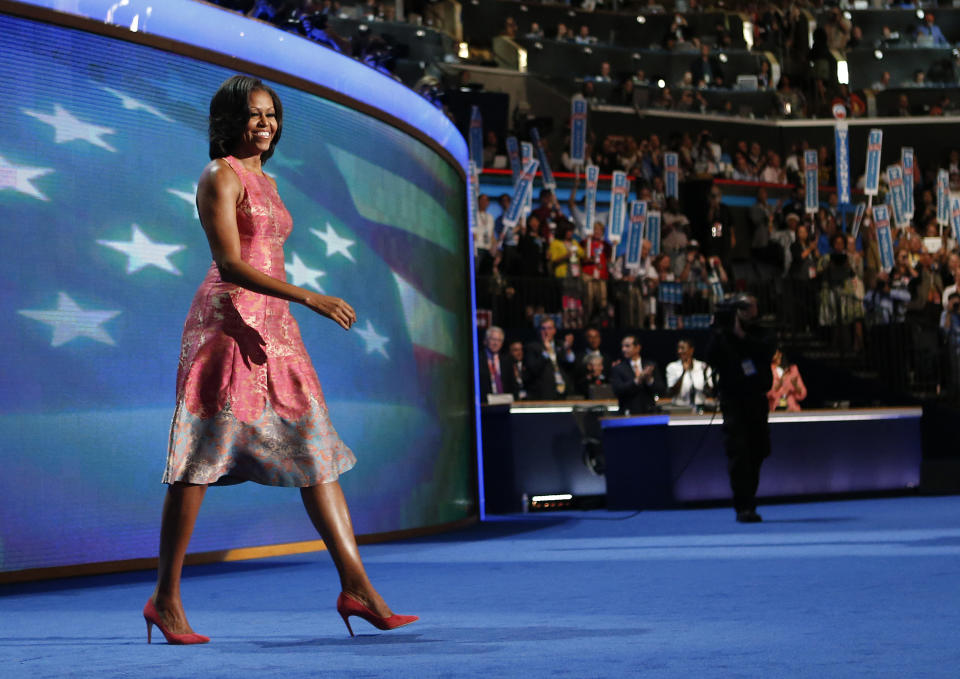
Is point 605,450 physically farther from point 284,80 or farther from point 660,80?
point 660,80

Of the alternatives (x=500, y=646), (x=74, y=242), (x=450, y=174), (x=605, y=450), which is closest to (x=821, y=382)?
(x=605, y=450)

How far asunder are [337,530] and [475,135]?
15713mm

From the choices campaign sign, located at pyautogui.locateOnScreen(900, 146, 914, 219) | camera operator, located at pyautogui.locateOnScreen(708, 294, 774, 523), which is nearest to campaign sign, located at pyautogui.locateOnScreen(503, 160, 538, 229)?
camera operator, located at pyautogui.locateOnScreen(708, 294, 774, 523)

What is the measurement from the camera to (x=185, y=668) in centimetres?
379

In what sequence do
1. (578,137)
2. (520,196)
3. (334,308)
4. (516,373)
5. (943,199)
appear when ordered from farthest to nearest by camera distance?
(943,199)
(578,137)
(520,196)
(516,373)
(334,308)

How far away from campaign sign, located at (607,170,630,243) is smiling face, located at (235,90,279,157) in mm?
13297

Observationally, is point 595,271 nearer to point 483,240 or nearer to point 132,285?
point 483,240

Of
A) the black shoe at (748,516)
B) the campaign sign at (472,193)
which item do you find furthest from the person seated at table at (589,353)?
the black shoe at (748,516)

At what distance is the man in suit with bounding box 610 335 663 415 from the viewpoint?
1302cm

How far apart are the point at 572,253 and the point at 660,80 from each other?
10.8 metres

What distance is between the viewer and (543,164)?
1953 cm

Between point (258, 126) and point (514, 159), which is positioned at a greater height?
point (514, 159)

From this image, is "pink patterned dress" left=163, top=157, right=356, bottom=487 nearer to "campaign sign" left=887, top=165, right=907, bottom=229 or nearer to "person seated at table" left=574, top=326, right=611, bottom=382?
"person seated at table" left=574, top=326, right=611, bottom=382

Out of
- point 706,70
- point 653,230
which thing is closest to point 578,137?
point 653,230
